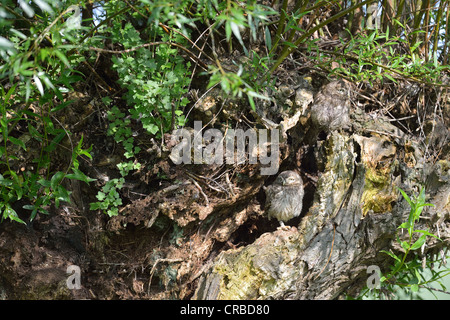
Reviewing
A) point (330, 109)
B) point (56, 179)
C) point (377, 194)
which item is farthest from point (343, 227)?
point (56, 179)

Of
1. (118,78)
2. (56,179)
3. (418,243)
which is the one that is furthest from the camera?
(118,78)

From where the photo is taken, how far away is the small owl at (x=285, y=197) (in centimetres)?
255

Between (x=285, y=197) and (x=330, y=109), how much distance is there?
0.71m

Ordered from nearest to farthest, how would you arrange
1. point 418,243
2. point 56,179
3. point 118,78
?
point 56,179
point 418,243
point 118,78

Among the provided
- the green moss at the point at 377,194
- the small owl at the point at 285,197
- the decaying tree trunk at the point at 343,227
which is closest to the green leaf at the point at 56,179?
the decaying tree trunk at the point at 343,227

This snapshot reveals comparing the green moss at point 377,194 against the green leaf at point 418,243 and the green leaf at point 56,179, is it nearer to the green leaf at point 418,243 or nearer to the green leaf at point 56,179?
the green leaf at point 418,243

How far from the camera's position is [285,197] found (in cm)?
252

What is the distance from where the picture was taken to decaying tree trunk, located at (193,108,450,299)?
232 cm

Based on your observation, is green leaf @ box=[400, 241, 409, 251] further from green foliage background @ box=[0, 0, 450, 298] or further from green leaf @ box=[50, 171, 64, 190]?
green leaf @ box=[50, 171, 64, 190]

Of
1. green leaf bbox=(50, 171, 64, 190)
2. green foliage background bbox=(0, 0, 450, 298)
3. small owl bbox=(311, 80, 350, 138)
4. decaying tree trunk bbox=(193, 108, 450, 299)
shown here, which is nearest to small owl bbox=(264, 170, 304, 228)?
decaying tree trunk bbox=(193, 108, 450, 299)

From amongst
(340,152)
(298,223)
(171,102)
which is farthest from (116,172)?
(340,152)

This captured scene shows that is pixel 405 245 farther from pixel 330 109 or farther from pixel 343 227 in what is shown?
pixel 330 109

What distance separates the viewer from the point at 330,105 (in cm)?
274

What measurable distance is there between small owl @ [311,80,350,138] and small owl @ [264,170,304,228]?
40 centimetres
